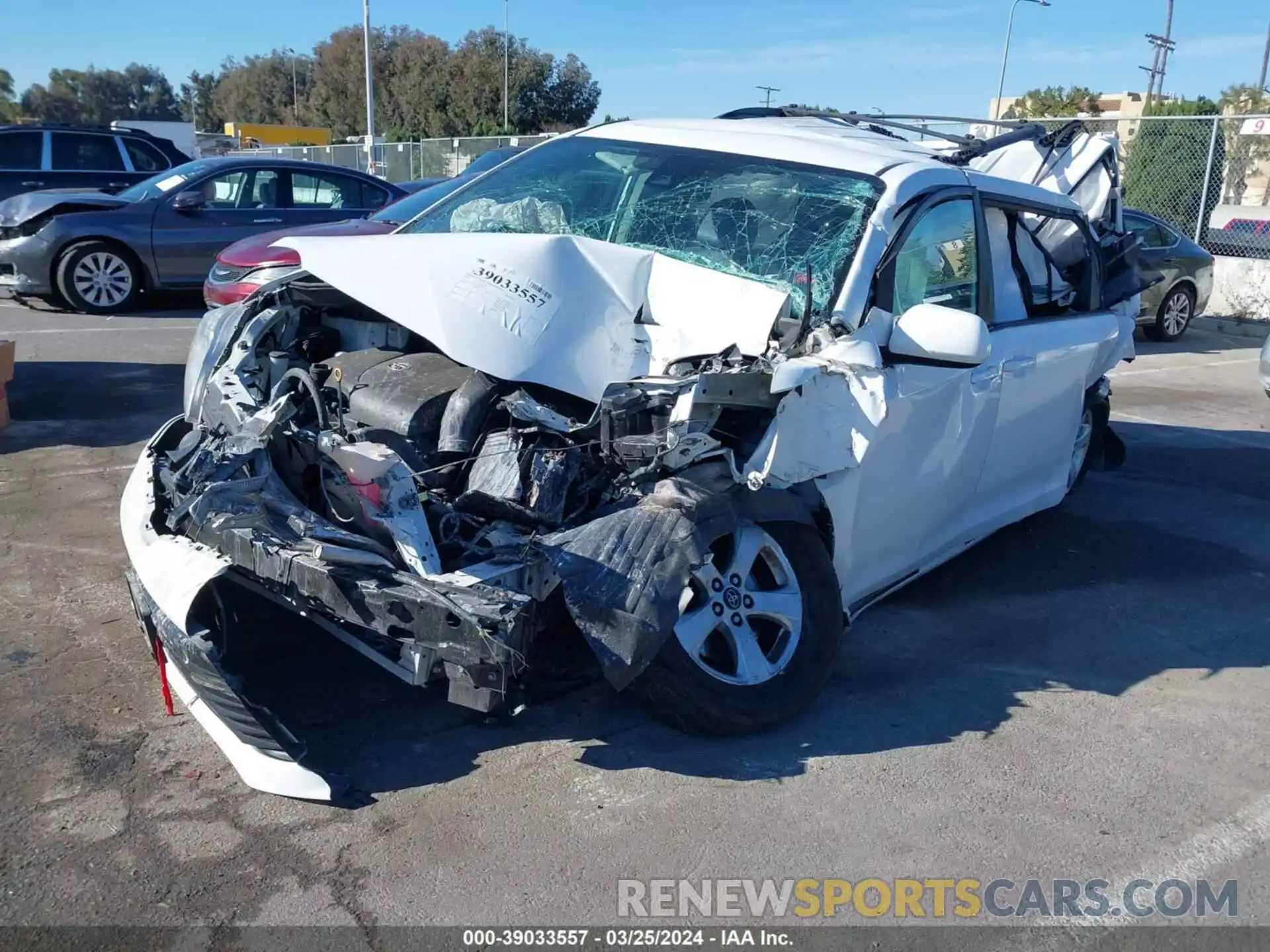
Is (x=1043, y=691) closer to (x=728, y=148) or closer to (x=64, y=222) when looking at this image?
(x=728, y=148)

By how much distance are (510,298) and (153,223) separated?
913 centimetres

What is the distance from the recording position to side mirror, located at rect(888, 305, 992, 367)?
12.3ft

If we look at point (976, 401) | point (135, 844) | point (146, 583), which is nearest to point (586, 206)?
point (976, 401)

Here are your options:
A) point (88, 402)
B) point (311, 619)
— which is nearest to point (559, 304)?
point (311, 619)

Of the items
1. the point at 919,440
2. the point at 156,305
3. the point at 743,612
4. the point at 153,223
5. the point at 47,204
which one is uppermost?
the point at 47,204

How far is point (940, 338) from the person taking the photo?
Answer: 148 inches

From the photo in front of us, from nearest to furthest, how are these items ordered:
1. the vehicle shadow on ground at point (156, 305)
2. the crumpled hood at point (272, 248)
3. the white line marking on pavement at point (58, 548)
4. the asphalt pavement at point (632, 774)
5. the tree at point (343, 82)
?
the asphalt pavement at point (632, 774)
the white line marking on pavement at point (58, 548)
the crumpled hood at point (272, 248)
the vehicle shadow on ground at point (156, 305)
the tree at point (343, 82)

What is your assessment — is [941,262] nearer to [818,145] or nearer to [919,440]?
[818,145]

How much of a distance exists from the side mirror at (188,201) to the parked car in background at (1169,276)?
35.2 ft

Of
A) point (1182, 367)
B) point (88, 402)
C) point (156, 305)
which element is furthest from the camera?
point (156, 305)

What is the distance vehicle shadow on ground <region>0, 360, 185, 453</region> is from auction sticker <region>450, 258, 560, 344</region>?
3.90 meters

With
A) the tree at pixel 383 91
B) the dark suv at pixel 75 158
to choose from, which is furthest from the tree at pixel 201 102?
the dark suv at pixel 75 158

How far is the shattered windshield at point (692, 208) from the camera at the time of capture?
4.12 meters

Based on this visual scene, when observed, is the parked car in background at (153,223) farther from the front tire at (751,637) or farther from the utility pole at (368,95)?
the utility pole at (368,95)
